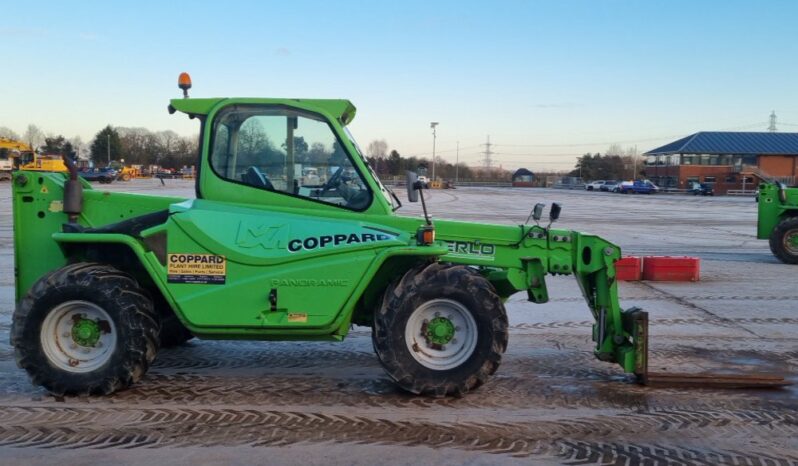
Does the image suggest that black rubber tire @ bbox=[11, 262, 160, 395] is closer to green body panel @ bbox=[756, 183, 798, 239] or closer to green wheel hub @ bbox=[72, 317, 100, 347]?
green wheel hub @ bbox=[72, 317, 100, 347]

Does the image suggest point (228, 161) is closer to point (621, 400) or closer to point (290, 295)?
point (290, 295)

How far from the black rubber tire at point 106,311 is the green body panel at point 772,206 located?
14797 mm

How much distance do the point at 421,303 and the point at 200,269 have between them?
5.67ft

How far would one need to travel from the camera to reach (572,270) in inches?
237

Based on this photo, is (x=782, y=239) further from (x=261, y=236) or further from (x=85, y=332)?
(x=85, y=332)

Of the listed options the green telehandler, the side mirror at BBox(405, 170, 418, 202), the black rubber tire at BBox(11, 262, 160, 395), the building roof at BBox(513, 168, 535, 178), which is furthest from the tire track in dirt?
the building roof at BBox(513, 168, 535, 178)

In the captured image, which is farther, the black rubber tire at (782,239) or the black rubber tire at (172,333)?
the black rubber tire at (782,239)

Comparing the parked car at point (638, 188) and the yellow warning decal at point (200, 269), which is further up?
the parked car at point (638, 188)

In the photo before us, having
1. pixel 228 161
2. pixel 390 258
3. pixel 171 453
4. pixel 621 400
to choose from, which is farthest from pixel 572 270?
pixel 171 453

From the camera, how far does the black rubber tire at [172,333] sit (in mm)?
6766

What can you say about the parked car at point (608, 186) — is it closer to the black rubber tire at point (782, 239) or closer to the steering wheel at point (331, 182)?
the black rubber tire at point (782, 239)

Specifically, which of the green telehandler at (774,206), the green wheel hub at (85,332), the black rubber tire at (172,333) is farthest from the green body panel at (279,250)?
the green telehandler at (774,206)

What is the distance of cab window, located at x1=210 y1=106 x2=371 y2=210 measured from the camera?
5727mm

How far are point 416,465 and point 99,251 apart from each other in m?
3.21
